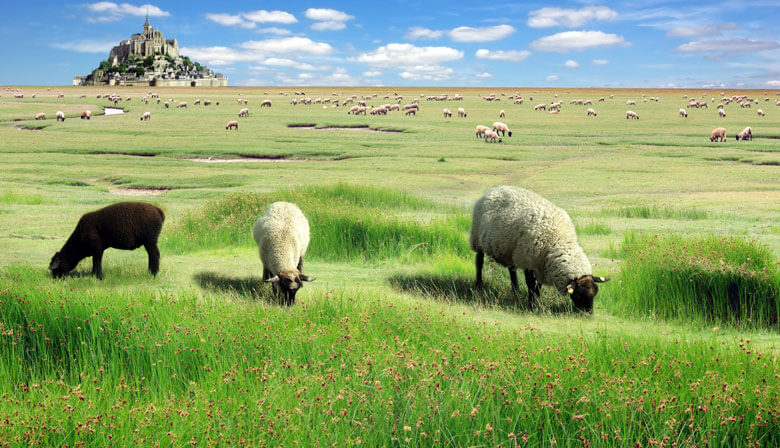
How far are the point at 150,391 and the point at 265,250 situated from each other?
4.78m

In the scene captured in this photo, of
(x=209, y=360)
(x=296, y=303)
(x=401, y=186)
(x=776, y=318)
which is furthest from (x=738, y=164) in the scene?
(x=209, y=360)

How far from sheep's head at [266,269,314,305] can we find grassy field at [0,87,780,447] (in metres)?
0.40

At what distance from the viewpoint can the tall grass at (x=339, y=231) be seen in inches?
576

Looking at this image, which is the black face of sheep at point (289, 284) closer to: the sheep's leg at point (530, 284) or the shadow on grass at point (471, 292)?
the shadow on grass at point (471, 292)

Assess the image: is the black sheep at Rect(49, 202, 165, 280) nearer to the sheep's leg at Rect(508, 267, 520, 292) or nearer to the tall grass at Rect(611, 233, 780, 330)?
the sheep's leg at Rect(508, 267, 520, 292)

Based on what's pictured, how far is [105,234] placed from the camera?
35.8ft

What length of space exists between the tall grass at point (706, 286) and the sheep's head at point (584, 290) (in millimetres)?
1109

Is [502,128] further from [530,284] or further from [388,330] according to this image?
[388,330]

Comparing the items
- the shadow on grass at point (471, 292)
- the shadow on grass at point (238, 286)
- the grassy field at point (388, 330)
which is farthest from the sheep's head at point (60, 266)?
the shadow on grass at point (471, 292)

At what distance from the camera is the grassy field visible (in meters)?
5.23

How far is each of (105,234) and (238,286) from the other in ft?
8.08

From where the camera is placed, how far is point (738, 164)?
3350 centimetres

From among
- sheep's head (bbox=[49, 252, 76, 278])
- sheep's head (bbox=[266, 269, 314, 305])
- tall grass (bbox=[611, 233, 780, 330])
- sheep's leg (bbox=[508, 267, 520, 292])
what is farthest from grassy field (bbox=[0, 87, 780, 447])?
sheep's head (bbox=[266, 269, 314, 305])

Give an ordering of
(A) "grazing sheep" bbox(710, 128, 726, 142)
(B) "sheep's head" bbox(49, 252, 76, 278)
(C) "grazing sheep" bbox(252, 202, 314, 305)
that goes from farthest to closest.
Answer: (A) "grazing sheep" bbox(710, 128, 726, 142) < (B) "sheep's head" bbox(49, 252, 76, 278) < (C) "grazing sheep" bbox(252, 202, 314, 305)
